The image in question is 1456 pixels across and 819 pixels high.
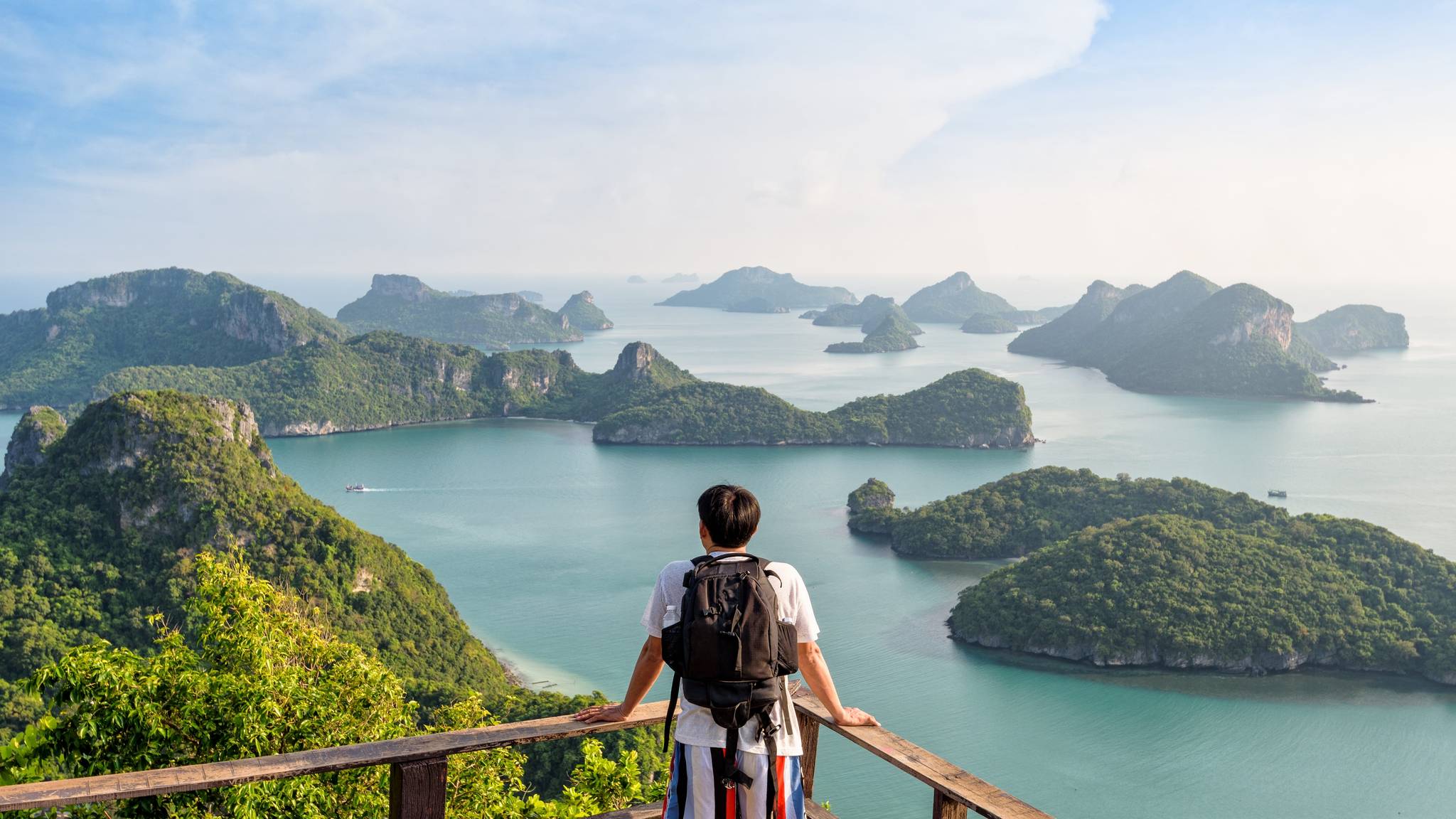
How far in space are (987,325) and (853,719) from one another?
15161cm

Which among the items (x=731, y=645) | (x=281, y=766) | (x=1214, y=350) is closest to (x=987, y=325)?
(x=1214, y=350)

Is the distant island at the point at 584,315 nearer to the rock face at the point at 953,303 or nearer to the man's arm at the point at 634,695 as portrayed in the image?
the rock face at the point at 953,303

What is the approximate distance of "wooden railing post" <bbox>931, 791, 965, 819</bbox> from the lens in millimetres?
2432

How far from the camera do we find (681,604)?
2.36 m

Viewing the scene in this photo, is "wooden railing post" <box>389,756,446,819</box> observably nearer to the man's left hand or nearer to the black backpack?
the man's left hand

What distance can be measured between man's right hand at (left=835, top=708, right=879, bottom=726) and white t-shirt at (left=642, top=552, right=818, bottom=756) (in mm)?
245

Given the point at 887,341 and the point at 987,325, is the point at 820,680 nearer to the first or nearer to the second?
the point at 887,341

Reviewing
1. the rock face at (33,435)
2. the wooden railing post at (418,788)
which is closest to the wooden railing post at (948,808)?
the wooden railing post at (418,788)

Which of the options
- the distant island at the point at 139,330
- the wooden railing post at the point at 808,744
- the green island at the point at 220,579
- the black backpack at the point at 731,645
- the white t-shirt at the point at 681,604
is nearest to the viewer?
the black backpack at the point at 731,645

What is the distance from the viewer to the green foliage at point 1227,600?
2502cm

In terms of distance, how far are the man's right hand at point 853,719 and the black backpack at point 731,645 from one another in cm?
35

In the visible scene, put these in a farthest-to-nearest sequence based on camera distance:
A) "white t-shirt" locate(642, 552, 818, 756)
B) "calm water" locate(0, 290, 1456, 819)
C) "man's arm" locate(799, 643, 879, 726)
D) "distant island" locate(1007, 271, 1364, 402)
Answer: "distant island" locate(1007, 271, 1364, 402) < "calm water" locate(0, 290, 1456, 819) < "man's arm" locate(799, 643, 879, 726) < "white t-shirt" locate(642, 552, 818, 756)

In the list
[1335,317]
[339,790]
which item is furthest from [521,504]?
[1335,317]

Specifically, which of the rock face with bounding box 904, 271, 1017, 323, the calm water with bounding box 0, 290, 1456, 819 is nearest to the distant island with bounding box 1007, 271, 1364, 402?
the calm water with bounding box 0, 290, 1456, 819
